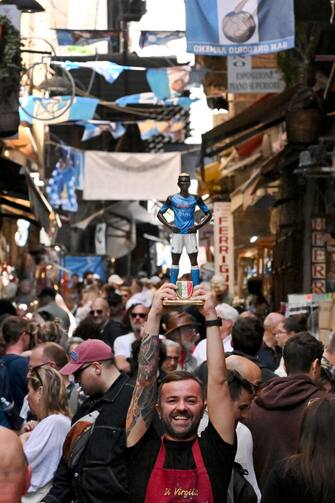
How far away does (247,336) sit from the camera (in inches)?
394

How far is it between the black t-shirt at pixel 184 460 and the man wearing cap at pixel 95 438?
79cm

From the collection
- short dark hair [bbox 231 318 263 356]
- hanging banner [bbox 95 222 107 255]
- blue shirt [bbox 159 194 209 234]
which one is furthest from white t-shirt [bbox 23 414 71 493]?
hanging banner [bbox 95 222 107 255]

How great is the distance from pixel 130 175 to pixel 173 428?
2032 centimetres

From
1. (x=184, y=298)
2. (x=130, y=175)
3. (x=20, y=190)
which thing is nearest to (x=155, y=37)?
(x=20, y=190)

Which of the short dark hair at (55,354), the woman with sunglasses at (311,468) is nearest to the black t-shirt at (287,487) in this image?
the woman with sunglasses at (311,468)

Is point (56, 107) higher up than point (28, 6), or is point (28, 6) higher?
point (28, 6)

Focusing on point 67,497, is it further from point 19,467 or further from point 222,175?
point 222,175

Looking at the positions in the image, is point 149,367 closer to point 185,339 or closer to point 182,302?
point 182,302

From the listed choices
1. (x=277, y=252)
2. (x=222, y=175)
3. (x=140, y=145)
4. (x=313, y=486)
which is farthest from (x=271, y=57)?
(x=140, y=145)

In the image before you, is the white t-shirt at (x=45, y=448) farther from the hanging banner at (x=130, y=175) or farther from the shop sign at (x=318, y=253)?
the hanging banner at (x=130, y=175)

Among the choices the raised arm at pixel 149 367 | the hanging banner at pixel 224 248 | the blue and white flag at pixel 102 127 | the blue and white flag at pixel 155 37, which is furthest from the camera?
the blue and white flag at pixel 102 127

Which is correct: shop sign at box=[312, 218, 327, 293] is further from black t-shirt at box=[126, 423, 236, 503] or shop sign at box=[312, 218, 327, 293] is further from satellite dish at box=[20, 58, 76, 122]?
black t-shirt at box=[126, 423, 236, 503]

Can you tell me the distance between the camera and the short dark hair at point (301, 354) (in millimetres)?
7645

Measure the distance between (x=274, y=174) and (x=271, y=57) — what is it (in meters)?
2.33
